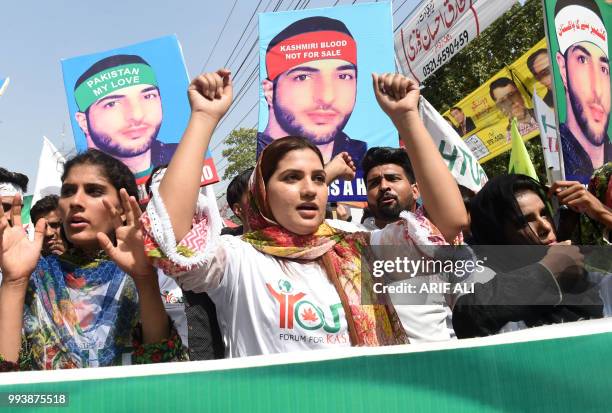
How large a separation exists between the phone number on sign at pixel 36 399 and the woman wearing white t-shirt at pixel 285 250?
1.48ft

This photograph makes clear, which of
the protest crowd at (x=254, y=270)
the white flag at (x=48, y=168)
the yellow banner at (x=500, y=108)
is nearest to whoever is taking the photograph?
the protest crowd at (x=254, y=270)

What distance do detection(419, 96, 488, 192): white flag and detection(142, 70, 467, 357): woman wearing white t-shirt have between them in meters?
1.98

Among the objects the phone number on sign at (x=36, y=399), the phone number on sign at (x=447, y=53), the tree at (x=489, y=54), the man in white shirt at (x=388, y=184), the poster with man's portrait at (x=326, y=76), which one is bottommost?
the phone number on sign at (x=36, y=399)

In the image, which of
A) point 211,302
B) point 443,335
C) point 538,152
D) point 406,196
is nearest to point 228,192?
point 406,196

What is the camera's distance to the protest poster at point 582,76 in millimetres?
3525

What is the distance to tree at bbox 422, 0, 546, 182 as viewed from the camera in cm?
1325

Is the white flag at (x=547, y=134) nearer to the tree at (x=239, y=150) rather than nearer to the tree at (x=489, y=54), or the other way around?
the tree at (x=489, y=54)

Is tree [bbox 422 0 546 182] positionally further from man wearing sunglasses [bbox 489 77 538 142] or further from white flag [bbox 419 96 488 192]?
white flag [bbox 419 96 488 192]

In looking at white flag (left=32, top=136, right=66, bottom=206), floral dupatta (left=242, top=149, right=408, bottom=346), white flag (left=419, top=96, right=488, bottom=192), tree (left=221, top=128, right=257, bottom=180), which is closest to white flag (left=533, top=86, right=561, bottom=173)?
white flag (left=419, top=96, right=488, bottom=192)

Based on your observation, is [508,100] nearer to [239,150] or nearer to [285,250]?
[285,250]

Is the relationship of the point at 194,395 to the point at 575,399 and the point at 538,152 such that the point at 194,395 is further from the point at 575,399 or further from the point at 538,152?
the point at 538,152

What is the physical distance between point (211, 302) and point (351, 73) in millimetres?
3395

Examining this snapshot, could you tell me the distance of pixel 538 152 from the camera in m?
11.9

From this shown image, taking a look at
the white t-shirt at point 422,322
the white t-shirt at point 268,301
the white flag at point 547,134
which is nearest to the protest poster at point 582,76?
the white flag at point 547,134
